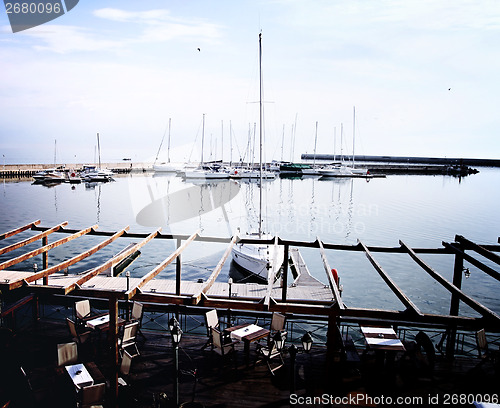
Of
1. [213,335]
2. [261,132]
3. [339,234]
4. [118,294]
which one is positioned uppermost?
[261,132]

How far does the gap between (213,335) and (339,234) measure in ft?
98.8

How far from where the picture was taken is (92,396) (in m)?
6.95

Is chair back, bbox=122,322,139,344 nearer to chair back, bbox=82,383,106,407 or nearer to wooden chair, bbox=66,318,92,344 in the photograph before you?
wooden chair, bbox=66,318,92,344

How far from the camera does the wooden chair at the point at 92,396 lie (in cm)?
685

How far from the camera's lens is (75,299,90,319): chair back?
35.0 ft

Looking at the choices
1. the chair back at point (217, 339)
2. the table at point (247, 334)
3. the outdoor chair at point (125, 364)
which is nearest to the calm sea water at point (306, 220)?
the table at point (247, 334)

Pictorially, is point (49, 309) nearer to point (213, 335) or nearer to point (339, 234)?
point (213, 335)

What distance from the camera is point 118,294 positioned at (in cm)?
724

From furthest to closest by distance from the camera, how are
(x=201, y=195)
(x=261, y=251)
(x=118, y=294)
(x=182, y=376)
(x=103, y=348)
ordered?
(x=201, y=195), (x=261, y=251), (x=103, y=348), (x=182, y=376), (x=118, y=294)

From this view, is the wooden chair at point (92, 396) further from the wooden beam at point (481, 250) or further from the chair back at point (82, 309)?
the wooden beam at point (481, 250)

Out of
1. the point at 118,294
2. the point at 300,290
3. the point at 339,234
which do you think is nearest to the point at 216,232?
the point at 339,234

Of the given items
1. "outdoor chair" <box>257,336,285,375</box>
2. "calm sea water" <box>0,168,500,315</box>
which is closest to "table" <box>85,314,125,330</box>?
"outdoor chair" <box>257,336,285,375</box>

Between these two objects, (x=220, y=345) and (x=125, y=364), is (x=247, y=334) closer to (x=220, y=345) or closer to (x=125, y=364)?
(x=220, y=345)

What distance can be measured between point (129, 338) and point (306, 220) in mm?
36756
